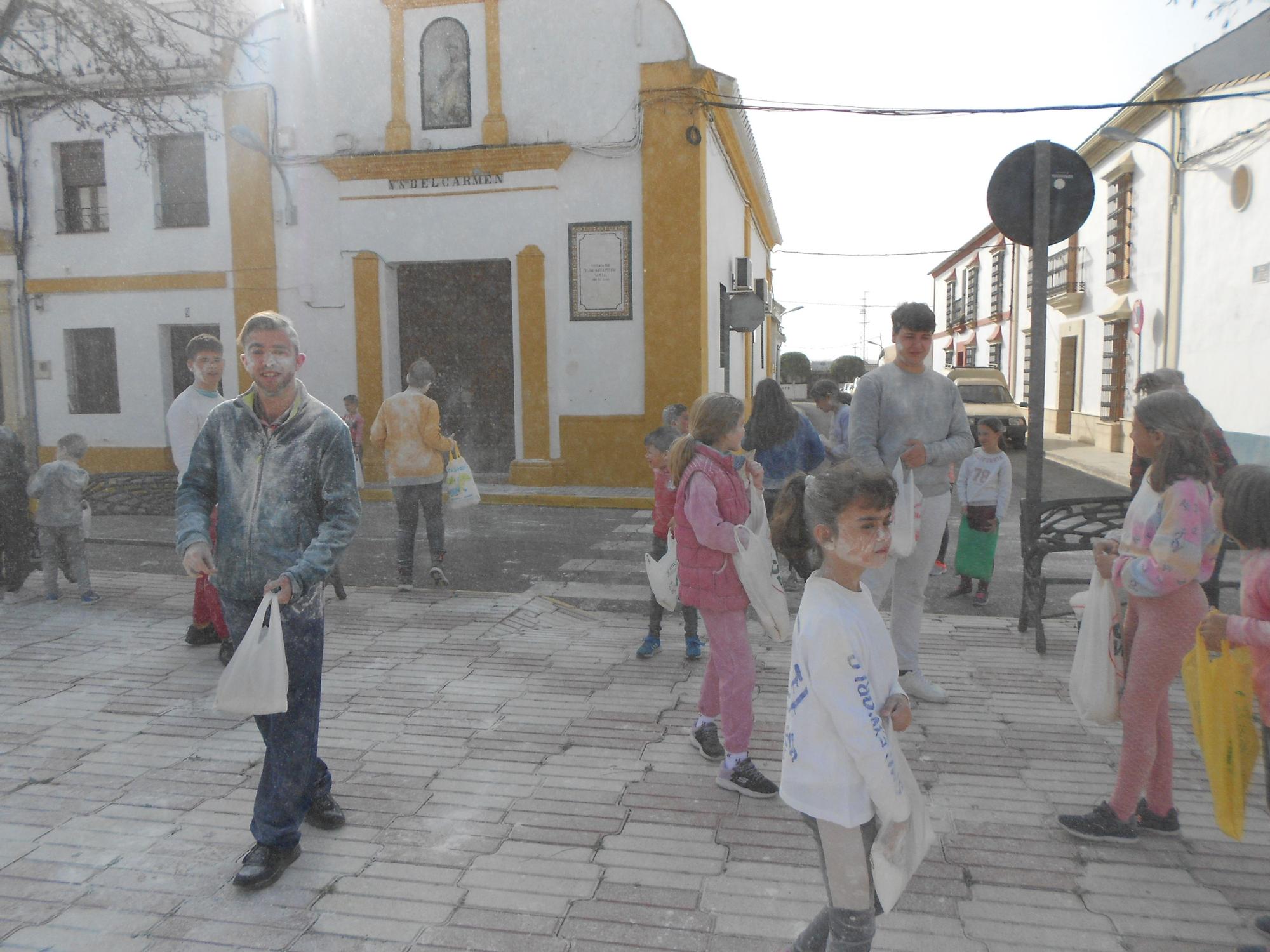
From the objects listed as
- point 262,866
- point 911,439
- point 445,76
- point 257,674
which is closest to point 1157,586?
point 911,439

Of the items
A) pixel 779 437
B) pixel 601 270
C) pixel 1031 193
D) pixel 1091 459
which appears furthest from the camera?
pixel 1091 459

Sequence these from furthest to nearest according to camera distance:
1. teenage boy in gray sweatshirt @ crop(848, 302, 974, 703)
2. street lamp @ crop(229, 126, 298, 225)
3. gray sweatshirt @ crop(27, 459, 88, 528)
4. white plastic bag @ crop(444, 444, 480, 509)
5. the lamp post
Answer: the lamp post → street lamp @ crop(229, 126, 298, 225) → white plastic bag @ crop(444, 444, 480, 509) → gray sweatshirt @ crop(27, 459, 88, 528) → teenage boy in gray sweatshirt @ crop(848, 302, 974, 703)

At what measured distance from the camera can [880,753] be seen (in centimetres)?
220

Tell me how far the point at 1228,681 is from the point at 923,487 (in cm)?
215

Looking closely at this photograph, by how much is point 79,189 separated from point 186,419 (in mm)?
12395

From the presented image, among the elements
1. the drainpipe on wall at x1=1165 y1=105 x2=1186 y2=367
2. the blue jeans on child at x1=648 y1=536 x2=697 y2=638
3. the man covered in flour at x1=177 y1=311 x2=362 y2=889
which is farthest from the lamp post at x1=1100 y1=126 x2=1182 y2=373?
→ the man covered in flour at x1=177 y1=311 x2=362 y2=889

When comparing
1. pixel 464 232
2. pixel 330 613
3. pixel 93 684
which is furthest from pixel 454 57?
pixel 93 684

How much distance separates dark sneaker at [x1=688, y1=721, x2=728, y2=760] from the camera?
3.94 meters

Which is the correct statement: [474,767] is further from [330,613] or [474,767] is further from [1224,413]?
[1224,413]

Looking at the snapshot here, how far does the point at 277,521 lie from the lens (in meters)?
3.13

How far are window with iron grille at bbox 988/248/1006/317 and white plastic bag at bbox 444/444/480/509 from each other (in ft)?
100

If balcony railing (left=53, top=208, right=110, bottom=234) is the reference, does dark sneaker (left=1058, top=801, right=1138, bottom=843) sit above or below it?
below

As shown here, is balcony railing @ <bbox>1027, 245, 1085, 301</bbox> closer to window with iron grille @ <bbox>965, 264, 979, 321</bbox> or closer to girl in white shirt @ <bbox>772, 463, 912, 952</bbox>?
window with iron grille @ <bbox>965, 264, 979, 321</bbox>

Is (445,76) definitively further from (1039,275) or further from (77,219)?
(1039,275)
